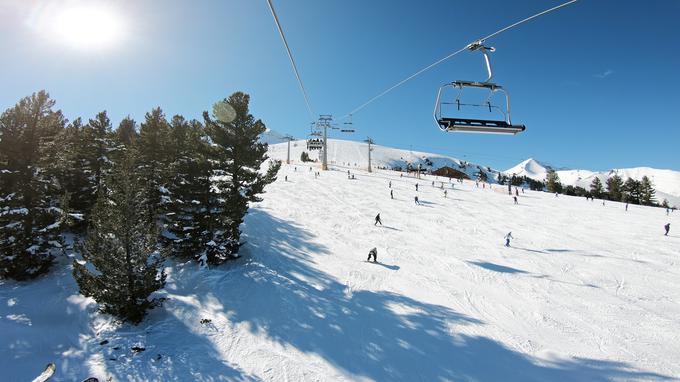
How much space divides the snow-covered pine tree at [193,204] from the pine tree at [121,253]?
217 inches

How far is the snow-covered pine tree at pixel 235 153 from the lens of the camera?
20953mm

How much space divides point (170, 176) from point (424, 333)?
19.3 meters

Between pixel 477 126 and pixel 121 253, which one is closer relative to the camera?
pixel 477 126

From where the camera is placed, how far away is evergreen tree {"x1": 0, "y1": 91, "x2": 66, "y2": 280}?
1784cm

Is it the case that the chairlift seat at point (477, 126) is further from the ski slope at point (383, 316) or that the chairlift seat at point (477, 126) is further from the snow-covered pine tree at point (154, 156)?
the snow-covered pine tree at point (154, 156)

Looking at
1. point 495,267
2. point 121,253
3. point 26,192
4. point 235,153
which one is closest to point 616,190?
point 495,267

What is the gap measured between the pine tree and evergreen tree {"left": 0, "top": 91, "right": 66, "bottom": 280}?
6.72 metres

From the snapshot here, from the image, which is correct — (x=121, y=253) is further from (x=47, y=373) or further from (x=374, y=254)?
(x=374, y=254)

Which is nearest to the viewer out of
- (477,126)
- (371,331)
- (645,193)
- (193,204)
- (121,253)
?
(477,126)

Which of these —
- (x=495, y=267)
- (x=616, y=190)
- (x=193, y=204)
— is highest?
(x=616, y=190)

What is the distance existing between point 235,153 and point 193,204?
4356 mm

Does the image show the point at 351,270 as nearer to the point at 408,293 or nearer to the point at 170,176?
the point at 408,293

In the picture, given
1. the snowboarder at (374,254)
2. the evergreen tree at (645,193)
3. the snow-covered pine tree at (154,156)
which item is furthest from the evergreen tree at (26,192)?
the evergreen tree at (645,193)

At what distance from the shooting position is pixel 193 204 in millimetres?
21312
